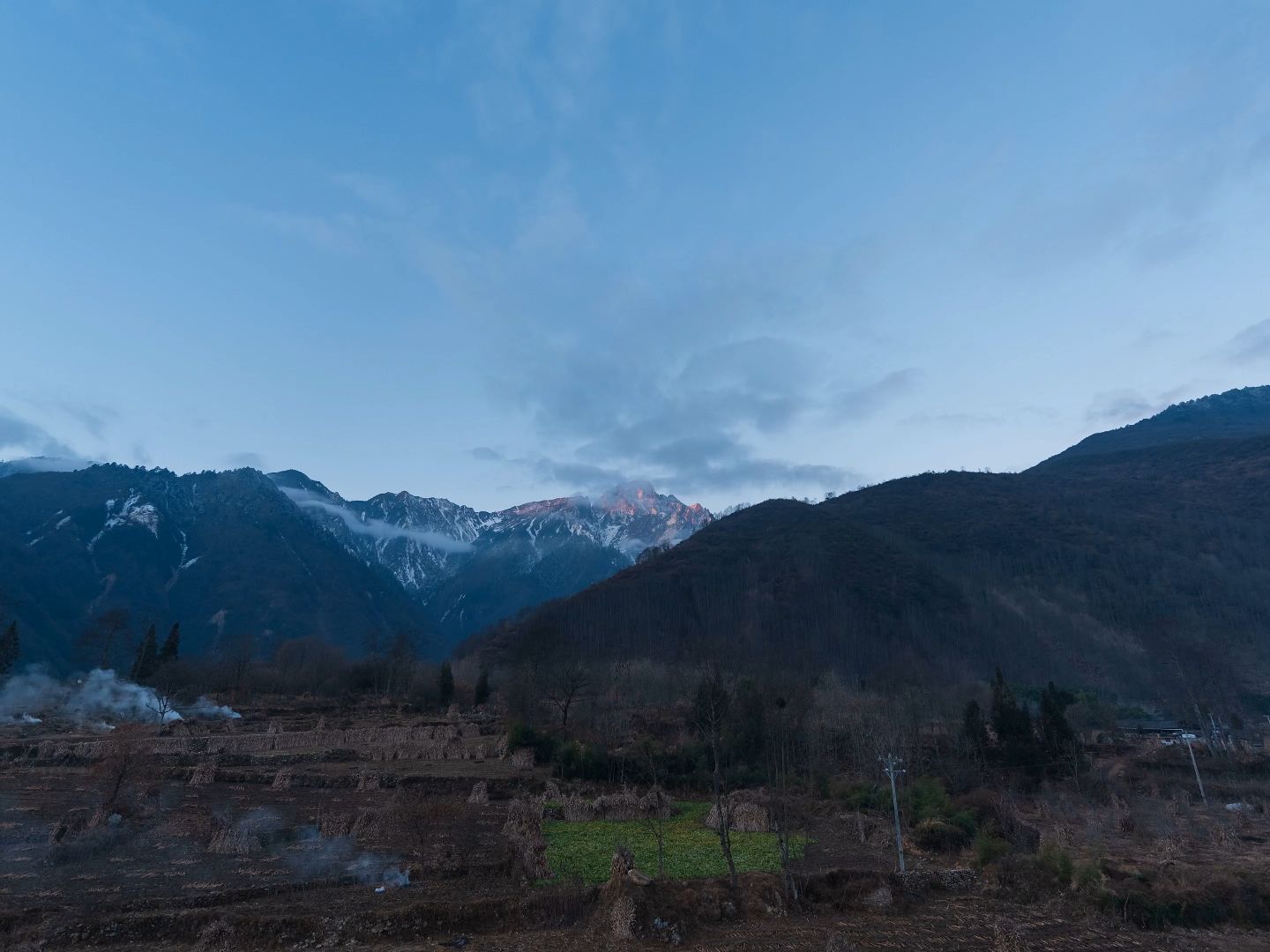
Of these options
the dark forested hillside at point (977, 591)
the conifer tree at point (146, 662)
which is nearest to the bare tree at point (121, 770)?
the dark forested hillside at point (977, 591)

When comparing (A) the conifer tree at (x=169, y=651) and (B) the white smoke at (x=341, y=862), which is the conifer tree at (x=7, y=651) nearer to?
(A) the conifer tree at (x=169, y=651)

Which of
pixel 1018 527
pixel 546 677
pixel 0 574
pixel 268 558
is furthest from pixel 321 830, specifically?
pixel 268 558

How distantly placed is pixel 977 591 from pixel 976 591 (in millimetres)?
387

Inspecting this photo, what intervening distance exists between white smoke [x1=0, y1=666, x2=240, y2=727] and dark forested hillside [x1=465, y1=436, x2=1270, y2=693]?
1316 inches

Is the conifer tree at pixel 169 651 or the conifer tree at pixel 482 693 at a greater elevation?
the conifer tree at pixel 169 651

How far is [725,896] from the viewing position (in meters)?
18.5

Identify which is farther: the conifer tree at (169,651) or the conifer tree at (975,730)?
the conifer tree at (169,651)

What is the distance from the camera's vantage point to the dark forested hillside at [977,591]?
89.9 m

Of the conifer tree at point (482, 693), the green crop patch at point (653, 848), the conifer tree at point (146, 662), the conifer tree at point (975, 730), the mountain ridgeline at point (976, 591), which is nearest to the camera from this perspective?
the green crop patch at point (653, 848)

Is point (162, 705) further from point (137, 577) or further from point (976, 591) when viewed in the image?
point (137, 577)

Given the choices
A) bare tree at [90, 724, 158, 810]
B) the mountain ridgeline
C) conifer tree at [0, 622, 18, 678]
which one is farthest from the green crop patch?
conifer tree at [0, 622, 18, 678]

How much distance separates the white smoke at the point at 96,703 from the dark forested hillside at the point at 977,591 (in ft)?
110

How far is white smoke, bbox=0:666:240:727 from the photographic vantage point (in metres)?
58.1

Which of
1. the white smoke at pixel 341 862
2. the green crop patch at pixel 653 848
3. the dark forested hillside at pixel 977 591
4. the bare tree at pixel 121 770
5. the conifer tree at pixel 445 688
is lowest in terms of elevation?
the green crop patch at pixel 653 848
